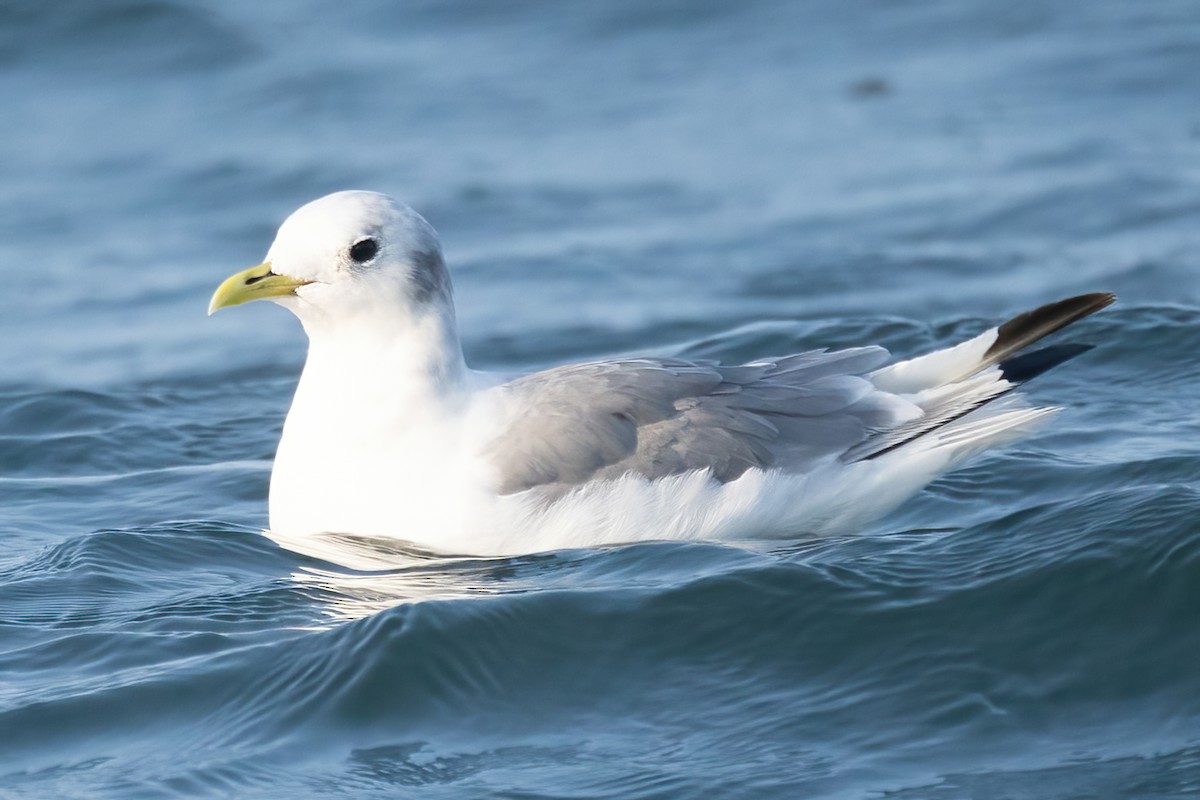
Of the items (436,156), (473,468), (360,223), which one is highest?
(436,156)

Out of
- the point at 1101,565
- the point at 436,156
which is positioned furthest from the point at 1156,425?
the point at 436,156

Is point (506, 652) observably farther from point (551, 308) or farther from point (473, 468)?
point (551, 308)

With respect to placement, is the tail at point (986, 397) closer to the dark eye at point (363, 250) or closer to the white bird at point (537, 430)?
the white bird at point (537, 430)

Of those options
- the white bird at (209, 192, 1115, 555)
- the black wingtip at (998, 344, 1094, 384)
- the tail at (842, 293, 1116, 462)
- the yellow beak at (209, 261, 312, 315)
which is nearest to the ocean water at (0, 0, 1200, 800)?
the white bird at (209, 192, 1115, 555)

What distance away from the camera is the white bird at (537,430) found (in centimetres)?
556

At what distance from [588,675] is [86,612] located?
5.45 ft

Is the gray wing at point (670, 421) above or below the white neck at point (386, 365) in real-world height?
below

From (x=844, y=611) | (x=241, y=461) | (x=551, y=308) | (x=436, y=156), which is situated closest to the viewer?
(x=844, y=611)

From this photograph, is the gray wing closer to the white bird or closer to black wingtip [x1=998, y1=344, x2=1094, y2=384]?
the white bird

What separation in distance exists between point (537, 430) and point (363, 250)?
792mm

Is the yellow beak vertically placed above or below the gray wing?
above

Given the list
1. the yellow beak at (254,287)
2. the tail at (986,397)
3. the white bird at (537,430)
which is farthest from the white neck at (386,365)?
the tail at (986,397)

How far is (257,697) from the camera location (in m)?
4.72

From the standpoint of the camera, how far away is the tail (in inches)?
232
